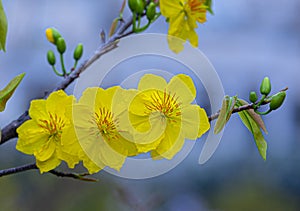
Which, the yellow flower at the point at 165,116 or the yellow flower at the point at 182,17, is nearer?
the yellow flower at the point at 165,116

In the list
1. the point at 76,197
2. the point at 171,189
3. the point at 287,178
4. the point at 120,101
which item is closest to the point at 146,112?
the point at 120,101

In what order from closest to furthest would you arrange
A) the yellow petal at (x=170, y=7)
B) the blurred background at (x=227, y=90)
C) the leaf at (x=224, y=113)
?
the leaf at (x=224, y=113), the yellow petal at (x=170, y=7), the blurred background at (x=227, y=90)

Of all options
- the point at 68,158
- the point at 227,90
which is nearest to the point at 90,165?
the point at 68,158

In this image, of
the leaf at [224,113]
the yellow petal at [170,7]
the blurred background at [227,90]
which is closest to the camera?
the leaf at [224,113]

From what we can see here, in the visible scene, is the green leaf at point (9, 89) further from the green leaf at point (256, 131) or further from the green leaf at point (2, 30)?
the green leaf at point (256, 131)

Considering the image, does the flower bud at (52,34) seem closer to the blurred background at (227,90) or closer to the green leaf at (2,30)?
the green leaf at (2,30)

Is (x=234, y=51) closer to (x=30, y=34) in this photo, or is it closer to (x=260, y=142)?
(x=30, y=34)

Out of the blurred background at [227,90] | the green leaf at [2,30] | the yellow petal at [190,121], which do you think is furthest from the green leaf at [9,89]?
the blurred background at [227,90]

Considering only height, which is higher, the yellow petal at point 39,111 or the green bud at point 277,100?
the green bud at point 277,100
